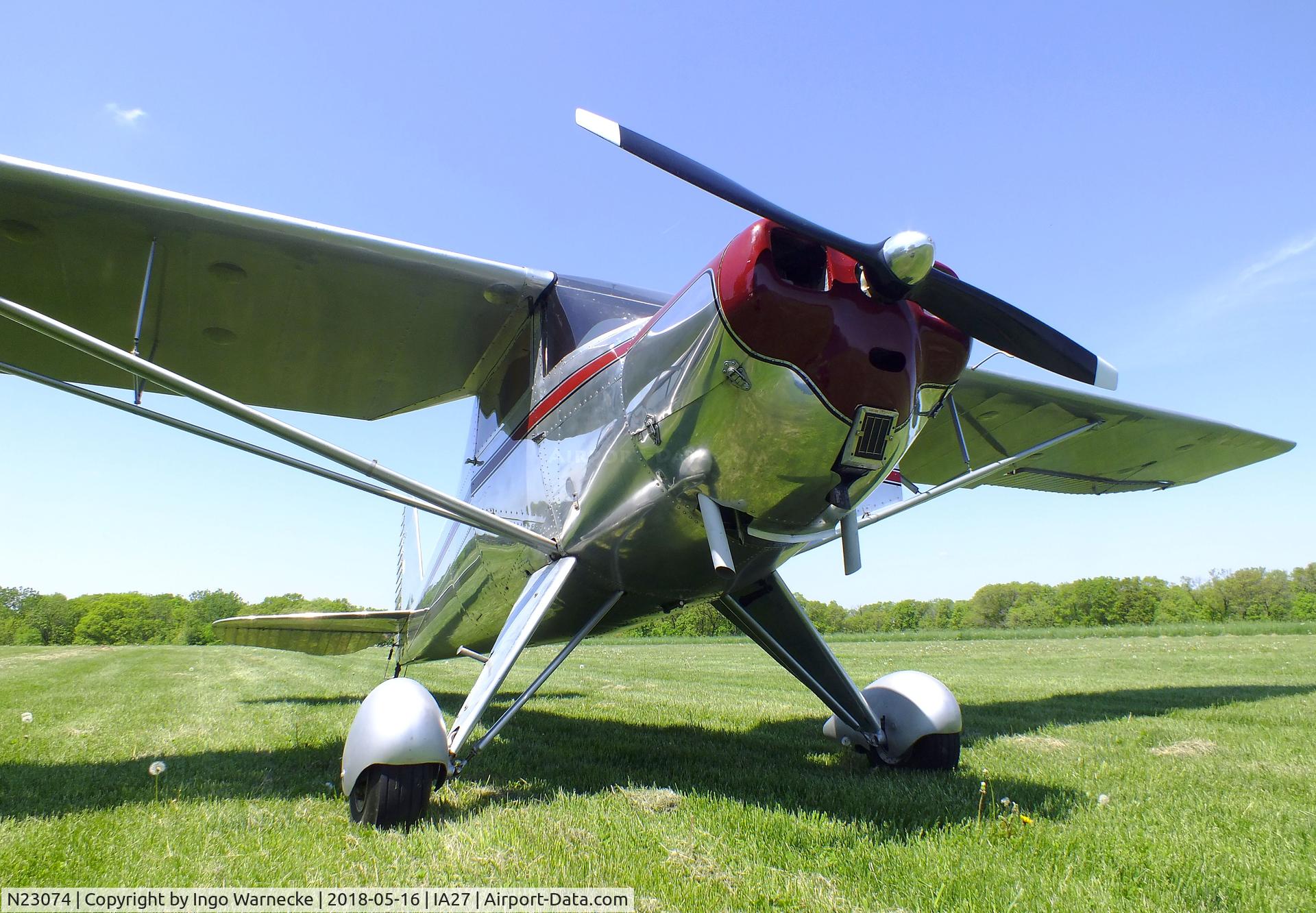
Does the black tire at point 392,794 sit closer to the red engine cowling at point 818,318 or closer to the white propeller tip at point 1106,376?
the red engine cowling at point 818,318

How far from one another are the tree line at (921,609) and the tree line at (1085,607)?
12 centimetres

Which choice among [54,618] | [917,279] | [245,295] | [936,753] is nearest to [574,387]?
[917,279]

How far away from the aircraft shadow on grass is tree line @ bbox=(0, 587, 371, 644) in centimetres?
7589

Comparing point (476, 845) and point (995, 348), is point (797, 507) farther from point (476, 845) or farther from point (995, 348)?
point (476, 845)

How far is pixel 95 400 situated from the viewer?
11.9 ft

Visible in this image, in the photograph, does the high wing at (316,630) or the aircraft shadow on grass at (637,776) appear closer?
the aircraft shadow on grass at (637,776)

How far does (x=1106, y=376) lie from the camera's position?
12.1 ft

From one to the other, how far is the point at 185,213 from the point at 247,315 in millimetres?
1043

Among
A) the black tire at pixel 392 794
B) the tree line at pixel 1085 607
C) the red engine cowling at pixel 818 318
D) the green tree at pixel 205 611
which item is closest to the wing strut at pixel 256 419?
the black tire at pixel 392 794

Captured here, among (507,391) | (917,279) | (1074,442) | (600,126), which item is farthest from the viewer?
(1074,442)

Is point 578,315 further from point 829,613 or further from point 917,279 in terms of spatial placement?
point 829,613

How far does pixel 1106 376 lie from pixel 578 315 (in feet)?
9.87

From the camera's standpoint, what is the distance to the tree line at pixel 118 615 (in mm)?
79000

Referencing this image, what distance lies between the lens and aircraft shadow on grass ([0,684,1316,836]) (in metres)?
3.31
